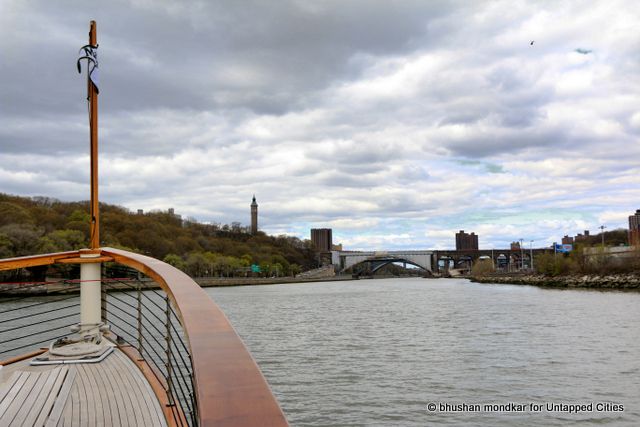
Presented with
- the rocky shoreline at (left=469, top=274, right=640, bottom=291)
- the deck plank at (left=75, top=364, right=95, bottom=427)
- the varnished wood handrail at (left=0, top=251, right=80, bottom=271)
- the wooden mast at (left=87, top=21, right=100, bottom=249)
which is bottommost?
the rocky shoreline at (left=469, top=274, right=640, bottom=291)

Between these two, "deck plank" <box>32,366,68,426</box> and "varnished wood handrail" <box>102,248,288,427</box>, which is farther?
"deck plank" <box>32,366,68,426</box>

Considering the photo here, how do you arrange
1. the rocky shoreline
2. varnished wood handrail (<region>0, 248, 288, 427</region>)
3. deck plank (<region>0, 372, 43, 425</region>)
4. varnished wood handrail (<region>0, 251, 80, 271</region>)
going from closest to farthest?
varnished wood handrail (<region>0, 248, 288, 427</region>) < deck plank (<region>0, 372, 43, 425</region>) < varnished wood handrail (<region>0, 251, 80, 271</region>) < the rocky shoreline

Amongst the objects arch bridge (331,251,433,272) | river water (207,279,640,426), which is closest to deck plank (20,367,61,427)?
river water (207,279,640,426)

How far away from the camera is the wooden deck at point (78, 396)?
3.87 metres

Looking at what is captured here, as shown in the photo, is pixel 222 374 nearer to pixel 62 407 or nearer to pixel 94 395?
pixel 62 407

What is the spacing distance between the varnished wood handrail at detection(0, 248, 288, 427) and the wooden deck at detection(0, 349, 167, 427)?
5.43 ft

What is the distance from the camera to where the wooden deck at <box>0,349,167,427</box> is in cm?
387

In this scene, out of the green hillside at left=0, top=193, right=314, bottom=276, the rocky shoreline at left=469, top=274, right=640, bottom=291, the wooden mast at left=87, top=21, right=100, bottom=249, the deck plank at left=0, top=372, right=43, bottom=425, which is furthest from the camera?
the green hillside at left=0, top=193, right=314, bottom=276

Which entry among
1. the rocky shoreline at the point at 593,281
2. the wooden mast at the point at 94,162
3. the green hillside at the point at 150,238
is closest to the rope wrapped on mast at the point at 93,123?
the wooden mast at the point at 94,162

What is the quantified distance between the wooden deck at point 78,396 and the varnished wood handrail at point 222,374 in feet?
5.43

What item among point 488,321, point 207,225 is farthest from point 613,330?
point 207,225

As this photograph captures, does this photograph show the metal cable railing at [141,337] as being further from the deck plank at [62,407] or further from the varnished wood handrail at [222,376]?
the deck plank at [62,407]

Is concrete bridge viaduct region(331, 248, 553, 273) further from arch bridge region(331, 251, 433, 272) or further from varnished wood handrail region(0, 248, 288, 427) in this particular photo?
varnished wood handrail region(0, 248, 288, 427)

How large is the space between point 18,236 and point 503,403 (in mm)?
66396
